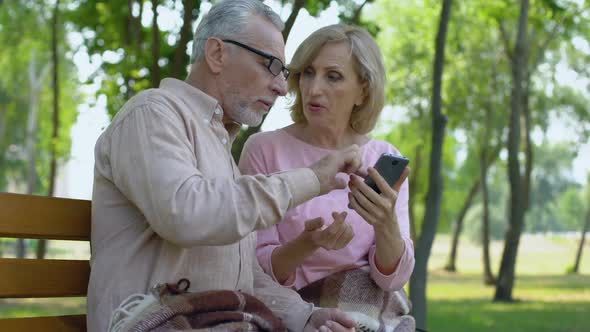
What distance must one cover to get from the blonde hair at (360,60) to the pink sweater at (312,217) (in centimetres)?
18

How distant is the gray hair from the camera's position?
2.87 metres

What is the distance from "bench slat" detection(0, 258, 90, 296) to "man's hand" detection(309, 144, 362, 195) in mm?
967

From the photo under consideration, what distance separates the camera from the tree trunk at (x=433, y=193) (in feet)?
23.1

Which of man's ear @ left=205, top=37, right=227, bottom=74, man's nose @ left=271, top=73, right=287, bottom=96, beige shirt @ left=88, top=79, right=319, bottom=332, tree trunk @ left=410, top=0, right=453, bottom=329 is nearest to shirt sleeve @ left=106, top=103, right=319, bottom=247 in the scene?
beige shirt @ left=88, top=79, right=319, bottom=332

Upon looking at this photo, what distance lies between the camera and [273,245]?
343cm

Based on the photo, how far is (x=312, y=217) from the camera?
3.50 metres

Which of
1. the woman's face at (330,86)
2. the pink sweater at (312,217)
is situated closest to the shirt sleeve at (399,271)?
the pink sweater at (312,217)

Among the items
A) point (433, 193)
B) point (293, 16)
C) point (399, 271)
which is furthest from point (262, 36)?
point (433, 193)

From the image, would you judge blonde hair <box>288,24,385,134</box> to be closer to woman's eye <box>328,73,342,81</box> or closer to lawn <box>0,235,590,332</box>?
woman's eye <box>328,73,342,81</box>

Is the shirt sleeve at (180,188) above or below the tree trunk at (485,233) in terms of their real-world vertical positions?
above

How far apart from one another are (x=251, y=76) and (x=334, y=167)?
0.46m

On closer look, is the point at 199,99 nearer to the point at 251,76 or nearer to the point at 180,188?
the point at 251,76

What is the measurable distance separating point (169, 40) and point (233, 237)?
5992mm

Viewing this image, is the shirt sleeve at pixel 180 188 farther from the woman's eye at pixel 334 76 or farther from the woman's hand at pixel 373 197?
the woman's eye at pixel 334 76
